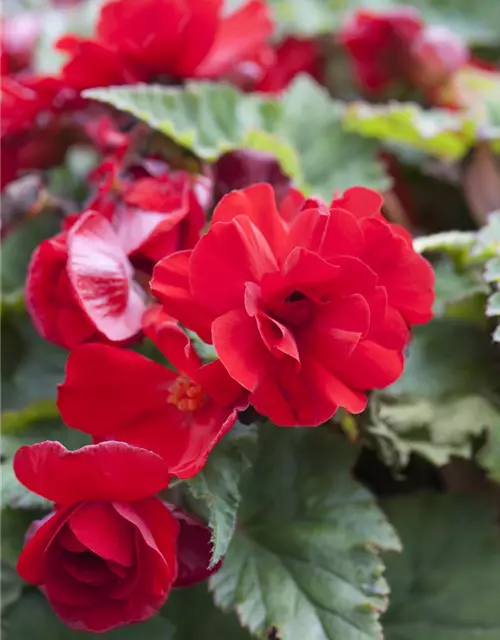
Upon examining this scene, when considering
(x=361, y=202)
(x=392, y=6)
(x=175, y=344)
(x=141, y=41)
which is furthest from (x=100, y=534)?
(x=392, y=6)

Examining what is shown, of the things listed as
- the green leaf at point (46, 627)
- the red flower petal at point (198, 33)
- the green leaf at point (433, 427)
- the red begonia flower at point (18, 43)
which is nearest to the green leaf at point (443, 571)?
the green leaf at point (433, 427)

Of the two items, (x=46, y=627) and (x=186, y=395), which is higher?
(x=186, y=395)

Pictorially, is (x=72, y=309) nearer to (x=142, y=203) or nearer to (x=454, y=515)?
(x=142, y=203)

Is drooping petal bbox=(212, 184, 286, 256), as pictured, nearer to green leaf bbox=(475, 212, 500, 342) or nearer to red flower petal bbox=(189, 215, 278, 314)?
red flower petal bbox=(189, 215, 278, 314)

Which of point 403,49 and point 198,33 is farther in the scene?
point 403,49

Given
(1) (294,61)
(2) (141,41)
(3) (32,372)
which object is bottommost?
(3) (32,372)

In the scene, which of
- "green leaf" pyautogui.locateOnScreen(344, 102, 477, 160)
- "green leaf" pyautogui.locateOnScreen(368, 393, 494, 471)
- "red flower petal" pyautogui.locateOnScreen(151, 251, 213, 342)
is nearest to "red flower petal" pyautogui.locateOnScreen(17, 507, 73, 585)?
"red flower petal" pyautogui.locateOnScreen(151, 251, 213, 342)

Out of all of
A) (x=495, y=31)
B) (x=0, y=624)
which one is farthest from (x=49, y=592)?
(x=495, y=31)

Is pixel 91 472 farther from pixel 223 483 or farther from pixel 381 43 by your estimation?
pixel 381 43
